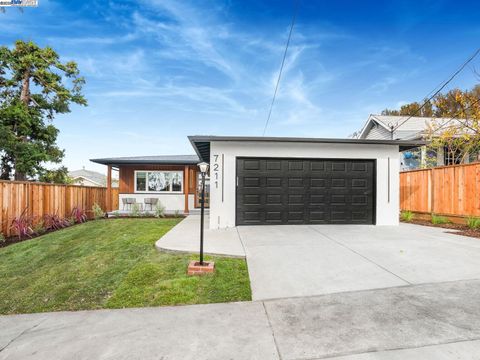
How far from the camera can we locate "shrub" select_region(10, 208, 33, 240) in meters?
7.54

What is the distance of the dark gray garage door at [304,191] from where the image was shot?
793 cm

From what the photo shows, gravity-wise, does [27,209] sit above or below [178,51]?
below

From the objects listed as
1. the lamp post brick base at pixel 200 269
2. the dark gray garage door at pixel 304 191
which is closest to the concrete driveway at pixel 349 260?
the lamp post brick base at pixel 200 269

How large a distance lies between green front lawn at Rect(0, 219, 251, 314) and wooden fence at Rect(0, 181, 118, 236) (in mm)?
1631

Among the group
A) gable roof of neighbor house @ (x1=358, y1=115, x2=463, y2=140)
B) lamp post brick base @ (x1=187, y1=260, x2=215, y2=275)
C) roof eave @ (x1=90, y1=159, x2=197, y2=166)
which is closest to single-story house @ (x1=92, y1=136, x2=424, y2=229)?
lamp post brick base @ (x1=187, y1=260, x2=215, y2=275)

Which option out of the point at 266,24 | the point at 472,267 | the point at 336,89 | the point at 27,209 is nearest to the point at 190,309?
the point at 472,267

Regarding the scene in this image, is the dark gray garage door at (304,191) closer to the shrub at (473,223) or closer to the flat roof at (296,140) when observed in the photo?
the flat roof at (296,140)

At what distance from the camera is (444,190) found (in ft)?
27.9

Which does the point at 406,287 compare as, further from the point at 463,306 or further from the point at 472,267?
the point at 472,267

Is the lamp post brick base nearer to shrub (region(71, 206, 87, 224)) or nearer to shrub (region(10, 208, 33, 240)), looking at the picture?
shrub (region(10, 208, 33, 240))

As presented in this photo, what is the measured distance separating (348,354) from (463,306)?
1709mm

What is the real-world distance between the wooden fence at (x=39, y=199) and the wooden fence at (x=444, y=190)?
13462 mm

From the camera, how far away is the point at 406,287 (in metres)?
3.24

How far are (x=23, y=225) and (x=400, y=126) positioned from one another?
18818 mm
